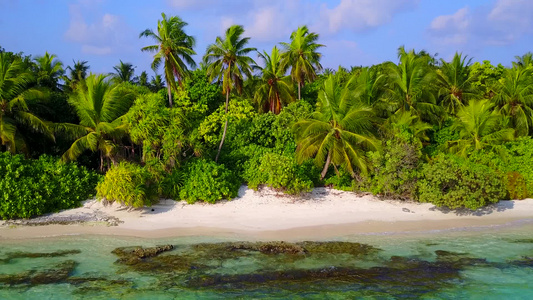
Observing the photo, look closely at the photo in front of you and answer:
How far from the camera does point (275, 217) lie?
1825 centimetres

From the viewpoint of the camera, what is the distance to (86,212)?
18562mm

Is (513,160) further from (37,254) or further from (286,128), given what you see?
(37,254)

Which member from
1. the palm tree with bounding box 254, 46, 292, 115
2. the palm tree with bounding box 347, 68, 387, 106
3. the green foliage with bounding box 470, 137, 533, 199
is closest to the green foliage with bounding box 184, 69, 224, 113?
the palm tree with bounding box 254, 46, 292, 115

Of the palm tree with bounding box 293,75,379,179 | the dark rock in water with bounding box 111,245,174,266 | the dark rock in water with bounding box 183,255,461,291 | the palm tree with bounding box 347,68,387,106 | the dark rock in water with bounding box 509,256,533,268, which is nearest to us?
the dark rock in water with bounding box 183,255,461,291

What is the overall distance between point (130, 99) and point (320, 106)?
9.43 m

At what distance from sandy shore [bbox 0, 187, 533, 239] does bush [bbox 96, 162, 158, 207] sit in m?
0.63

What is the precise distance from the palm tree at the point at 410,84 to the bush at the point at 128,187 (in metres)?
13.7

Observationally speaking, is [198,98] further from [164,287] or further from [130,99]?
[164,287]

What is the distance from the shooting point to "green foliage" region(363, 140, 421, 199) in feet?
63.9

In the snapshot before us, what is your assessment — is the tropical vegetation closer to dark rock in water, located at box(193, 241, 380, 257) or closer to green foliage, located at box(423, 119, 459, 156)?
green foliage, located at box(423, 119, 459, 156)

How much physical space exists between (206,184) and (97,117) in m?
6.34

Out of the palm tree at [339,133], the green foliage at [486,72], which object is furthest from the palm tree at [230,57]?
the green foliage at [486,72]

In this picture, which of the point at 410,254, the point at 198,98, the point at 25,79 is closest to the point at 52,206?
the point at 25,79

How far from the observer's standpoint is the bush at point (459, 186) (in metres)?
18.1
